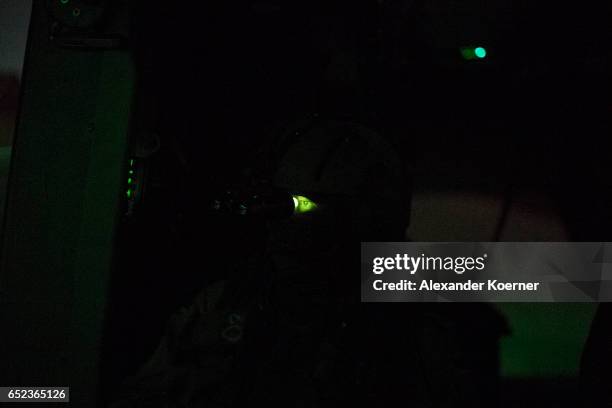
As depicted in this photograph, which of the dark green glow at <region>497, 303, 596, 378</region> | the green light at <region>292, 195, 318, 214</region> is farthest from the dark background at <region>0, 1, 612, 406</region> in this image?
the green light at <region>292, 195, 318, 214</region>

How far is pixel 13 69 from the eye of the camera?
59cm

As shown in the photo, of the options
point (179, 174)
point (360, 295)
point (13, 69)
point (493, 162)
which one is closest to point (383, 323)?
point (360, 295)

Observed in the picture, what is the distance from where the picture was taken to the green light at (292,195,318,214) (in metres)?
0.88

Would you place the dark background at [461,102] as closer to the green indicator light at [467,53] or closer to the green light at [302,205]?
the green indicator light at [467,53]

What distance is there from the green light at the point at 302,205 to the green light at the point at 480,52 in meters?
0.88

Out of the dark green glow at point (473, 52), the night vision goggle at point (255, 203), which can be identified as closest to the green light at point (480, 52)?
the dark green glow at point (473, 52)

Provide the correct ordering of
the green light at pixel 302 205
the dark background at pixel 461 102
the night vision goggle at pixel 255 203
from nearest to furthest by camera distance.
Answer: the night vision goggle at pixel 255 203 → the green light at pixel 302 205 → the dark background at pixel 461 102

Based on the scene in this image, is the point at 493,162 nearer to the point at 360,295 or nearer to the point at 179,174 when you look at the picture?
the point at 360,295

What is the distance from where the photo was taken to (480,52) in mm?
1397

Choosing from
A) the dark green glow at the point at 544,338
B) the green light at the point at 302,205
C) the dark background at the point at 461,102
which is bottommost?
the dark green glow at the point at 544,338

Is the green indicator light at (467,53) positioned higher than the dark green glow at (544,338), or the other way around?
the green indicator light at (467,53)

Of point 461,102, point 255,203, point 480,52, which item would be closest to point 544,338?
point 461,102

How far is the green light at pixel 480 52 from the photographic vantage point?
139 cm

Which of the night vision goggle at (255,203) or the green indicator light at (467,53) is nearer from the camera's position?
the night vision goggle at (255,203)
